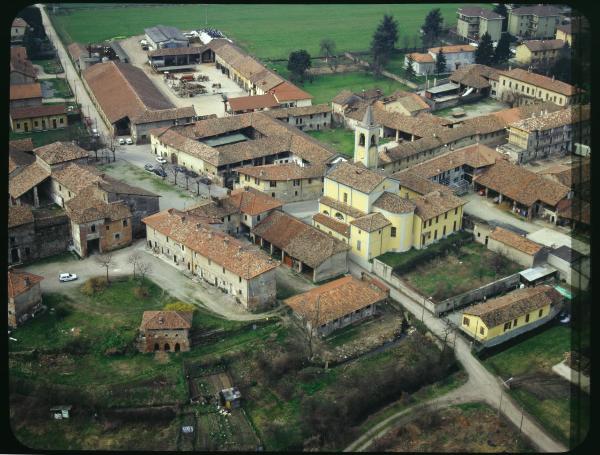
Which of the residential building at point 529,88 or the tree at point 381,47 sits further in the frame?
the tree at point 381,47

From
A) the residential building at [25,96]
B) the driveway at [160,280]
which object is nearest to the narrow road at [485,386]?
the driveway at [160,280]

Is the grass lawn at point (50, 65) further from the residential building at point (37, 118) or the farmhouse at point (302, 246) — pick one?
the farmhouse at point (302, 246)

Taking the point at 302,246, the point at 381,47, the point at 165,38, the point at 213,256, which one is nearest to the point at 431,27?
the point at 381,47

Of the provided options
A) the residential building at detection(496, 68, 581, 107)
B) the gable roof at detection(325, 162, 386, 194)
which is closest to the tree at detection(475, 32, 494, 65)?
the residential building at detection(496, 68, 581, 107)

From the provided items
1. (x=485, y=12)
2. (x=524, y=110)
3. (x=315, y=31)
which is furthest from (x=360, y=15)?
(x=524, y=110)

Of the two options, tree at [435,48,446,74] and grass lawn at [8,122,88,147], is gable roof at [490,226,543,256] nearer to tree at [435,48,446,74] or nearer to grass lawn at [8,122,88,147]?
grass lawn at [8,122,88,147]

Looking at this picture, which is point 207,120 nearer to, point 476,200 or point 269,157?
point 269,157

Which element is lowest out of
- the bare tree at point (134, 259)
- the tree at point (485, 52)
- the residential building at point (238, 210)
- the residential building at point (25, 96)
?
the bare tree at point (134, 259)
